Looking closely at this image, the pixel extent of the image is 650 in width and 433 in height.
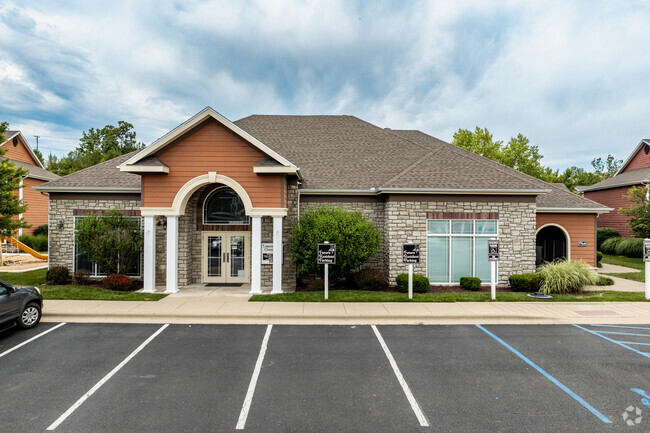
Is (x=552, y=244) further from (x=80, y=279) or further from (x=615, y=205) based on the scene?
(x=80, y=279)

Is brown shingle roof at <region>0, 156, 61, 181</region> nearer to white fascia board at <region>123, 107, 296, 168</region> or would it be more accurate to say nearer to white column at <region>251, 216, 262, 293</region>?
white fascia board at <region>123, 107, 296, 168</region>

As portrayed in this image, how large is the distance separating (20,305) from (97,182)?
7.81 m

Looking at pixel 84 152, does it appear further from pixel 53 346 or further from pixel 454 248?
pixel 454 248

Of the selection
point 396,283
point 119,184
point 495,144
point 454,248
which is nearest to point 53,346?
point 119,184

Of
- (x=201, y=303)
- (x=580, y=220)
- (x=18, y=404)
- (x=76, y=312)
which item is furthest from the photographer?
(x=580, y=220)

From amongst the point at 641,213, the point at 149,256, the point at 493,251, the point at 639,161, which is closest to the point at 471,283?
the point at 493,251

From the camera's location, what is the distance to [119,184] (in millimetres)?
14492

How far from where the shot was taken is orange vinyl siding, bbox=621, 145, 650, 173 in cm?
2891

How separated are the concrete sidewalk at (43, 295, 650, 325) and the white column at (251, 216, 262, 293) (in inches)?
63.0

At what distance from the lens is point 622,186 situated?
1101 inches

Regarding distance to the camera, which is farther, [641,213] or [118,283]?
[641,213]

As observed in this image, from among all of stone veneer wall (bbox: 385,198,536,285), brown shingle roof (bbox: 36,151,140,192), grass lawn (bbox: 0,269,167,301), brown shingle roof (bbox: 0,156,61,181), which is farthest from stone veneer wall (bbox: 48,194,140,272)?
brown shingle roof (bbox: 0,156,61,181)

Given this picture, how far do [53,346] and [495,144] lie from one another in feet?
128

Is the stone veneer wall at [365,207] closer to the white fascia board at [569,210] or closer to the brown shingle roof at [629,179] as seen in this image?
the white fascia board at [569,210]
